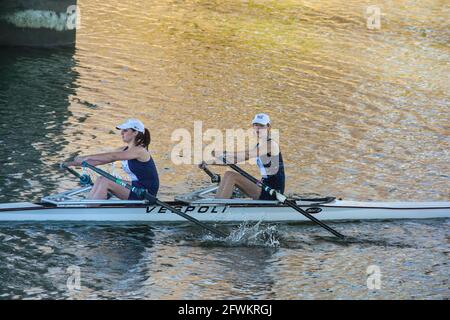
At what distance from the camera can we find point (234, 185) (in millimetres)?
18719

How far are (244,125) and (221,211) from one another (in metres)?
8.02

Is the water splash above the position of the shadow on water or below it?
below

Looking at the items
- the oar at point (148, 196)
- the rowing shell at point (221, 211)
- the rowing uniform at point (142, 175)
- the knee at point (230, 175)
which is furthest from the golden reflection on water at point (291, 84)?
the oar at point (148, 196)

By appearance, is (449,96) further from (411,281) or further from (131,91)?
(411,281)

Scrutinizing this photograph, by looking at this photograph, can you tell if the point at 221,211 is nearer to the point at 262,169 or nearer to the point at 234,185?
the point at 234,185

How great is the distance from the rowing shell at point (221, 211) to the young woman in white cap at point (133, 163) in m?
0.30

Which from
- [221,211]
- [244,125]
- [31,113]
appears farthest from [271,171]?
[31,113]

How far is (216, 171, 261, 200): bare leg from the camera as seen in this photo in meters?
18.6

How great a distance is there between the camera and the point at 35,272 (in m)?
15.7

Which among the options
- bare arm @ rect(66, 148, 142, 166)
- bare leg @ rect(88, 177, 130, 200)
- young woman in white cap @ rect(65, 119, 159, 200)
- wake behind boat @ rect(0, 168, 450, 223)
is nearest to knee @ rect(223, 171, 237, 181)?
wake behind boat @ rect(0, 168, 450, 223)

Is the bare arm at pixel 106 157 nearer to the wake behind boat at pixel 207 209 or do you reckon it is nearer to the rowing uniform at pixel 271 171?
the wake behind boat at pixel 207 209

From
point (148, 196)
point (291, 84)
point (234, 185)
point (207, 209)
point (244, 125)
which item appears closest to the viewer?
point (148, 196)

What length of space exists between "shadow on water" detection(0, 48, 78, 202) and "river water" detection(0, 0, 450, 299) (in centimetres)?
7

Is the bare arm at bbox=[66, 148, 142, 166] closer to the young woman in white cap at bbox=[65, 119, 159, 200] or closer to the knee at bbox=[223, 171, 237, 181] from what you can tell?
the young woman in white cap at bbox=[65, 119, 159, 200]
